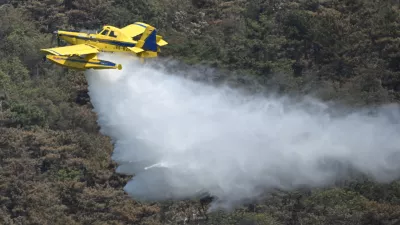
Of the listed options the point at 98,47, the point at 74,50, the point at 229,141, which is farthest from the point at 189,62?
the point at 229,141

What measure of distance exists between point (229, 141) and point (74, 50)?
27.9 ft

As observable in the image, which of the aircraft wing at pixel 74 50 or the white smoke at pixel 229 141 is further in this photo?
the aircraft wing at pixel 74 50

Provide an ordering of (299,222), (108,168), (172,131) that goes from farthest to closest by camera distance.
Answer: (108,168) < (299,222) < (172,131)

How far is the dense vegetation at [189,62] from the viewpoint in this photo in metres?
60.8

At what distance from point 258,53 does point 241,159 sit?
61.3 ft

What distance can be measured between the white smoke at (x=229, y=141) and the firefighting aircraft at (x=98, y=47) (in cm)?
127

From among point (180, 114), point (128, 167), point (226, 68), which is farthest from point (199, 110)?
point (226, 68)

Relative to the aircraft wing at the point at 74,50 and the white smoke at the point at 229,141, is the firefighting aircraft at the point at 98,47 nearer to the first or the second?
the aircraft wing at the point at 74,50

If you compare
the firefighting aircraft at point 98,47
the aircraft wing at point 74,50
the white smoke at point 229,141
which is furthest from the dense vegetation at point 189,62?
the aircraft wing at point 74,50

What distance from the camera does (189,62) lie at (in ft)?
222

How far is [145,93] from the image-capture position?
57094 millimetres

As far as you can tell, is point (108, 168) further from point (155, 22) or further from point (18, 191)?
point (155, 22)

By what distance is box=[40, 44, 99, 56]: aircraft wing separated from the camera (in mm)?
55906

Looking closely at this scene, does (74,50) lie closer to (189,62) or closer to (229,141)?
(229,141)
